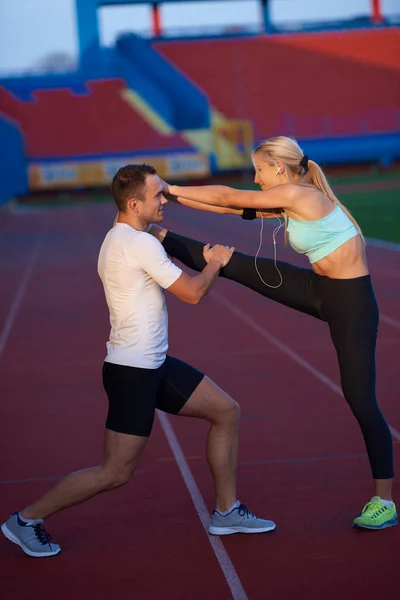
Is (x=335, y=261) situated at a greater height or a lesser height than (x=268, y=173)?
lesser

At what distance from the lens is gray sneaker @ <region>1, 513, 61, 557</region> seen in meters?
4.86

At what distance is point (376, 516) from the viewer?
16.5ft

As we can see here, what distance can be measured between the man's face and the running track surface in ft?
5.22

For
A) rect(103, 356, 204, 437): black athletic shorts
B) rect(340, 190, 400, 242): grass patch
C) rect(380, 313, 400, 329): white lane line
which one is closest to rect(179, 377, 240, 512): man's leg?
rect(103, 356, 204, 437): black athletic shorts

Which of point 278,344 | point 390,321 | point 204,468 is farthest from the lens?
point 390,321

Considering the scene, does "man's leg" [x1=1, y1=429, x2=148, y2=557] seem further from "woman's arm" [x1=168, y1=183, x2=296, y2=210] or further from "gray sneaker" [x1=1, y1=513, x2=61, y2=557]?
"woman's arm" [x1=168, y1=183, x2=296, y2=210]

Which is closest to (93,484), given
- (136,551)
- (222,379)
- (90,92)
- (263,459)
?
(136,551)

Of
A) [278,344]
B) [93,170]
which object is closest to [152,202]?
[278,344]

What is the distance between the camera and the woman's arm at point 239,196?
4.84m

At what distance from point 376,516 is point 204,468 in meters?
1.60

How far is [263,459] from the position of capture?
6.55 m

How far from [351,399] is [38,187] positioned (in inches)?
1850

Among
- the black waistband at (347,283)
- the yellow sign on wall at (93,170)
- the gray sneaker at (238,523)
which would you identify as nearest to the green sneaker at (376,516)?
the gray sneaker at (238,523)

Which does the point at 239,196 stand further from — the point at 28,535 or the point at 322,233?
the point at 28,535
